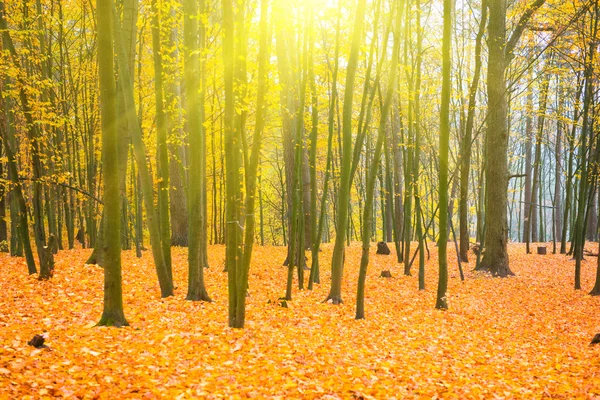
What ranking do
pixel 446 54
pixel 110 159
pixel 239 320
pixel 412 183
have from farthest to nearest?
1. pixel 412 183
2. pixel 446 54
3. pixel 239 320
4. pixel 110 159

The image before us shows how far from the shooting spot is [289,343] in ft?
24.3

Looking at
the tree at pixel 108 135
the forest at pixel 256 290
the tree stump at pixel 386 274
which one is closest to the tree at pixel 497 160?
the forest at pixel 256 290

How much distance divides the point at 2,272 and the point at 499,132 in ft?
50.0

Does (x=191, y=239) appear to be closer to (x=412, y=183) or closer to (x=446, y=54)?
(x=446, y=54)

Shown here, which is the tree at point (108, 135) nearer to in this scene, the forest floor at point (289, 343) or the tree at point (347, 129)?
the forest floor at point (289, 343)

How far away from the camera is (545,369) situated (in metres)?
7.03

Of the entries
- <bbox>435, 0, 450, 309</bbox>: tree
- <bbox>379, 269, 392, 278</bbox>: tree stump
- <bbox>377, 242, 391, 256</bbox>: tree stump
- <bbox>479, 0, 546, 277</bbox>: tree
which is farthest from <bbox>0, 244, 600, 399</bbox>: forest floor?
<bbox>377, 242, 391, 256</bbox>: tree stump

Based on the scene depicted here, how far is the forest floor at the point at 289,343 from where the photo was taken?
5207 mm

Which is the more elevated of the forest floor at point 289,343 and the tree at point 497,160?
the tree at point 497,160

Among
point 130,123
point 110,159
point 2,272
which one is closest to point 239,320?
point 110,159

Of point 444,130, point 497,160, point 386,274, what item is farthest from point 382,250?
point 444,130

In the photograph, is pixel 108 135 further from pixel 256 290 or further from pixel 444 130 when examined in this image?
pixel 444 130

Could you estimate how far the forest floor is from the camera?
5.21 meters

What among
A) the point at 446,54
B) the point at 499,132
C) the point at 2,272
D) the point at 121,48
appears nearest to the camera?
the point at 121,48
